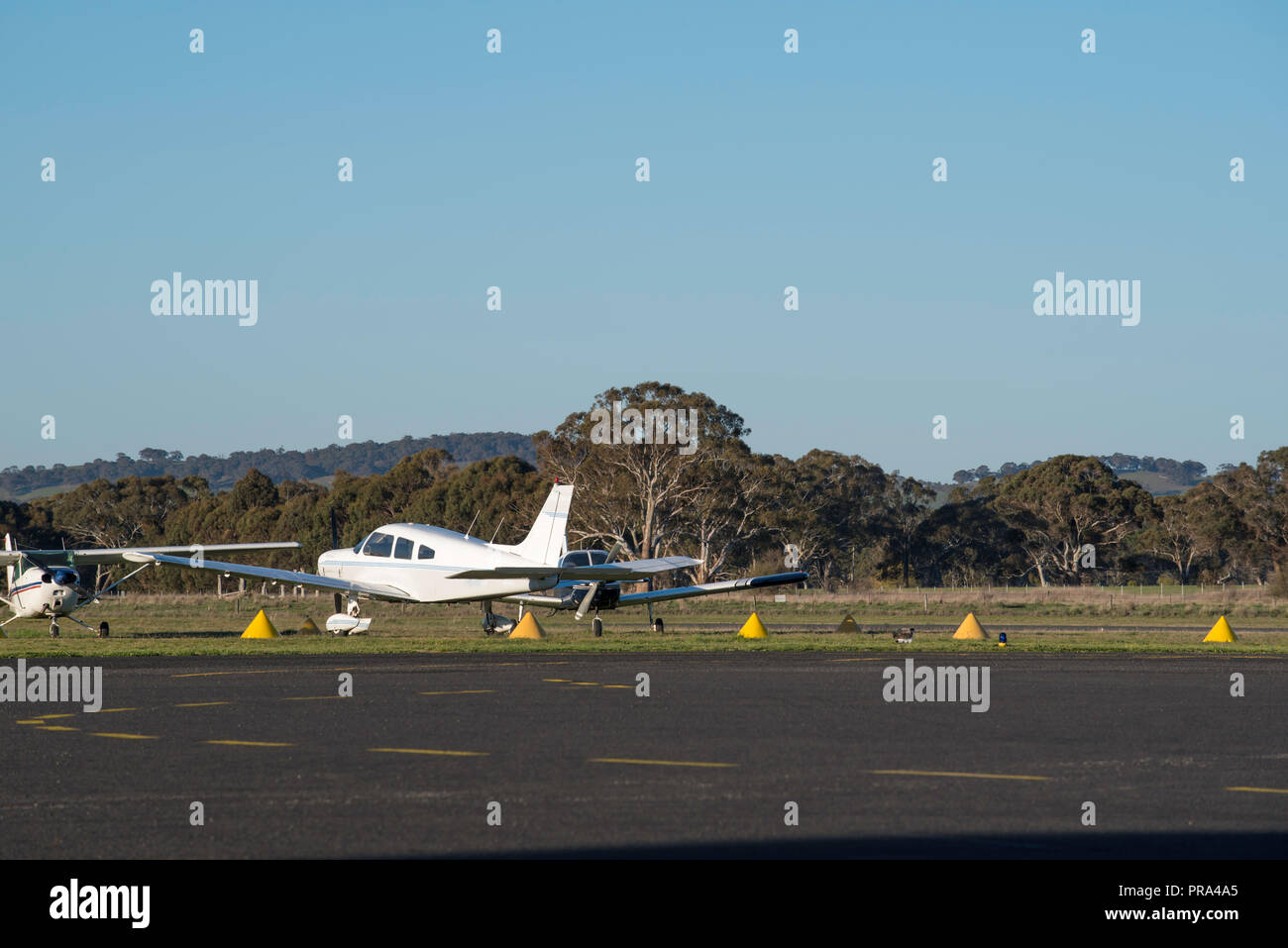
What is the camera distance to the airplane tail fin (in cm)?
3141

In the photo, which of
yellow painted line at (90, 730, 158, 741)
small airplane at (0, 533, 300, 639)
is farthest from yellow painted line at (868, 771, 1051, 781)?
small airplane at (0, 533, 300, 639)

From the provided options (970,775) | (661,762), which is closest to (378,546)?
(661,762)

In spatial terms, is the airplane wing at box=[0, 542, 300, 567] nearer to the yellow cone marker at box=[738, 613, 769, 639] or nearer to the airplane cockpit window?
the airplane cockpit window

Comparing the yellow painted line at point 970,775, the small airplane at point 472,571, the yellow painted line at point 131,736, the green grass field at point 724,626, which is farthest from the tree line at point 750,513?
the yellow painted line at point 970,775

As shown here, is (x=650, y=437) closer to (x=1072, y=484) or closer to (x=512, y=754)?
(x=1072, y=484)

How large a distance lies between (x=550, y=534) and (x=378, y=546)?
4.66 m

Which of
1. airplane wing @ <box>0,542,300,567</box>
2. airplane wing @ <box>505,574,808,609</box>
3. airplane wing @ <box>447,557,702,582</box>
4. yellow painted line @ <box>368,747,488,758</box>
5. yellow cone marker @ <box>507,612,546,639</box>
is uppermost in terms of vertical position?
airplane wing @ <box>0,542,300,567</box>

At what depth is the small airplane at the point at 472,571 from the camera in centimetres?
3147

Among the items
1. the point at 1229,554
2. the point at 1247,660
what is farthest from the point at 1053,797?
the point at 1229,554

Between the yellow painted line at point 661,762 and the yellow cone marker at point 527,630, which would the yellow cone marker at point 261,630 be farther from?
the yellow painted line at point 661,762

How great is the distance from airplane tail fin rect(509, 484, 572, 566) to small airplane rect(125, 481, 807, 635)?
0.02 meters

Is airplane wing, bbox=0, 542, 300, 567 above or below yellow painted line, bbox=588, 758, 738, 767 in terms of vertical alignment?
above

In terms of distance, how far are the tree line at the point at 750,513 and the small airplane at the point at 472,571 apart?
1522 inches

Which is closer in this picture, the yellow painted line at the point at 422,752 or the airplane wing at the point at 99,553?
the yellow painted line at the point at 422,752
